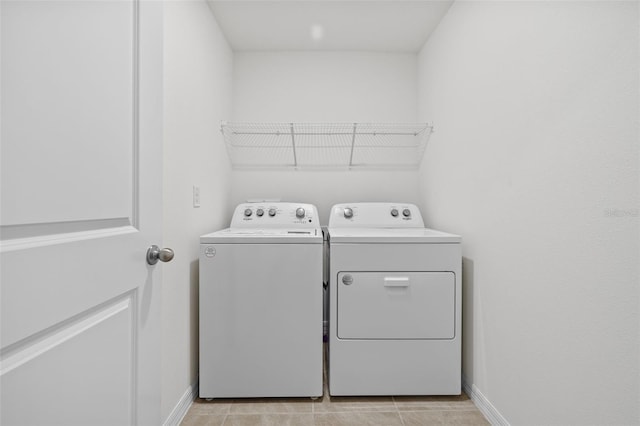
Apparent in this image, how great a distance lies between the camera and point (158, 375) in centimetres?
99

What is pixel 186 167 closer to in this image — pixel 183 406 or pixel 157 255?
pixel 157 255

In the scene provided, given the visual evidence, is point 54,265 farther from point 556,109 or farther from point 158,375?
point 556,109

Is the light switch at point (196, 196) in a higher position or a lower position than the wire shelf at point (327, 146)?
lower

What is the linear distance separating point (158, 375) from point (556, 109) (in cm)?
162

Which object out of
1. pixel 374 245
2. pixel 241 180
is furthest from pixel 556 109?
pixel 241 180

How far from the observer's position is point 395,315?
5.64 feet

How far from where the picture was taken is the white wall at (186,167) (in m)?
1.44

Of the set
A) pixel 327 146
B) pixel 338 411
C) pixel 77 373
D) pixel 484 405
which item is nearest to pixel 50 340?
pixel 77 373

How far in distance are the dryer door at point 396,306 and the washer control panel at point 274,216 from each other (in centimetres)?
66

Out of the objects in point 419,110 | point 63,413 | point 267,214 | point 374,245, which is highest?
point 419,110

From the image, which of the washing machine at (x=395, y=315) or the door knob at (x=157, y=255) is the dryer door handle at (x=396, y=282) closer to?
the washing machine at (x=395, y=315)

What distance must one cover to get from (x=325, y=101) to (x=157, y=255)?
2042 mm

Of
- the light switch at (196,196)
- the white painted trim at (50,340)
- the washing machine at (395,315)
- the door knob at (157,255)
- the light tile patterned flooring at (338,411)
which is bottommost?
the light tile patterned flooring at (338,411)

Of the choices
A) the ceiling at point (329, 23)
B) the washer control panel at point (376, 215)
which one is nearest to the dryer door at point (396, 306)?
the washer control panel at point (376, 215)
